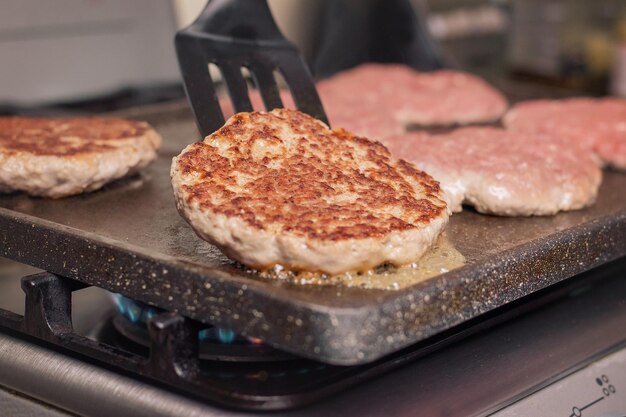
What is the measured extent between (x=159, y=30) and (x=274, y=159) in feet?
7.51

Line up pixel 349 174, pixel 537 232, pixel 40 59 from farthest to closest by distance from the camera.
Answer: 1. pixel 40 59
2. pixel 537 232
3. pixel 349 174

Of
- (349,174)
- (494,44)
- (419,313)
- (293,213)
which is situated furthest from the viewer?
(494,44)

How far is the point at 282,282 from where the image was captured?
1.18 m

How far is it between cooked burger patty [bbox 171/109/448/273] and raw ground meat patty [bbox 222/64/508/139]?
662mm

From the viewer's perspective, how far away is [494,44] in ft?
15.6

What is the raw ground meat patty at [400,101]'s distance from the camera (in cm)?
227

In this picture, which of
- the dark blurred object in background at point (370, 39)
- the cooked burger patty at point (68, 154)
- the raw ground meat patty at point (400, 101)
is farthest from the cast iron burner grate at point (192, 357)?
the dark blurred object in background at point (370, 39)

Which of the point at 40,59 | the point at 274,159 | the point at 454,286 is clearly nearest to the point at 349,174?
the point at 274,159

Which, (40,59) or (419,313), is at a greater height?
(419,313)

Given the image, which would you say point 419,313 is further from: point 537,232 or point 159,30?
point 159,30

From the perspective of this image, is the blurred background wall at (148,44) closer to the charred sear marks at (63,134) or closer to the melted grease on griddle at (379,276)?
the charred sear marks at (63,134)

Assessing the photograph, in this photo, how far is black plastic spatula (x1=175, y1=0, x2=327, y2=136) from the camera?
65.1 inches

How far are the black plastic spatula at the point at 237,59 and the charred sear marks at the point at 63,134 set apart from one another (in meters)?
0.21

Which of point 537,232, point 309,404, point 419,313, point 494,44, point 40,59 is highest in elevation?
point 419,313
